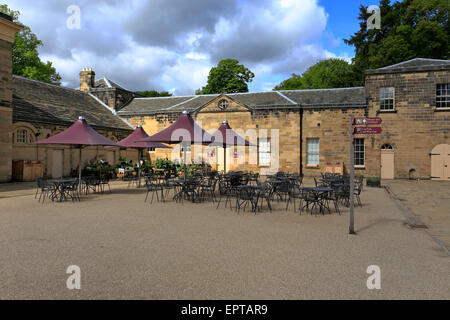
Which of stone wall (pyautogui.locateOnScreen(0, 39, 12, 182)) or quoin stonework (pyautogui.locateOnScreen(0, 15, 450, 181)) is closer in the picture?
stone wall (pyautogui.locateOnScreen(0, 39, 12, 182))

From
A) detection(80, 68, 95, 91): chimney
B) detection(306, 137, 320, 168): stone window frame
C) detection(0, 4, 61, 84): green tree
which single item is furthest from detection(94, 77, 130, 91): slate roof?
detection(306, 137, 320, 168): stone window frame

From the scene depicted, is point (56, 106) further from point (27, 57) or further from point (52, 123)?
point (27, 57)

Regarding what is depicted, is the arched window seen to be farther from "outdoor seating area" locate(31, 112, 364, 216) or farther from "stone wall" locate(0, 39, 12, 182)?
"outdoor seating area" locate(31, 112, 364, 216)

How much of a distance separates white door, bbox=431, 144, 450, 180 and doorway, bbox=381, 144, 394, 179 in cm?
241

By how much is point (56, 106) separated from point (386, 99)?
2279 cm

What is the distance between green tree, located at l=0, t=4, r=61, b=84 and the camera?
106 ft

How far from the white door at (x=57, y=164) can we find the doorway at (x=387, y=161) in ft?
69.4

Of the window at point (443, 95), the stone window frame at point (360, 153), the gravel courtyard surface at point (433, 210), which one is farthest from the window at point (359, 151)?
the gravel courtyard surface at point (433, 210)

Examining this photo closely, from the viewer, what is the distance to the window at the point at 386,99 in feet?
69.6

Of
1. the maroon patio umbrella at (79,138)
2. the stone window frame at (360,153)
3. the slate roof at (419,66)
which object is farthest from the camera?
the stone window frame at (360,153)

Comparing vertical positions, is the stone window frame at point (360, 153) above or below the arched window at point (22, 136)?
below

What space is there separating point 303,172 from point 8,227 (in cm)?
1926

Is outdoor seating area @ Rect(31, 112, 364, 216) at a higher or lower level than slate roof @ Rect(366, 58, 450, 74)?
lower

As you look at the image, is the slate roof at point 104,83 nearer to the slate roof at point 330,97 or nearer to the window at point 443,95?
the slate roof at point 330,97
